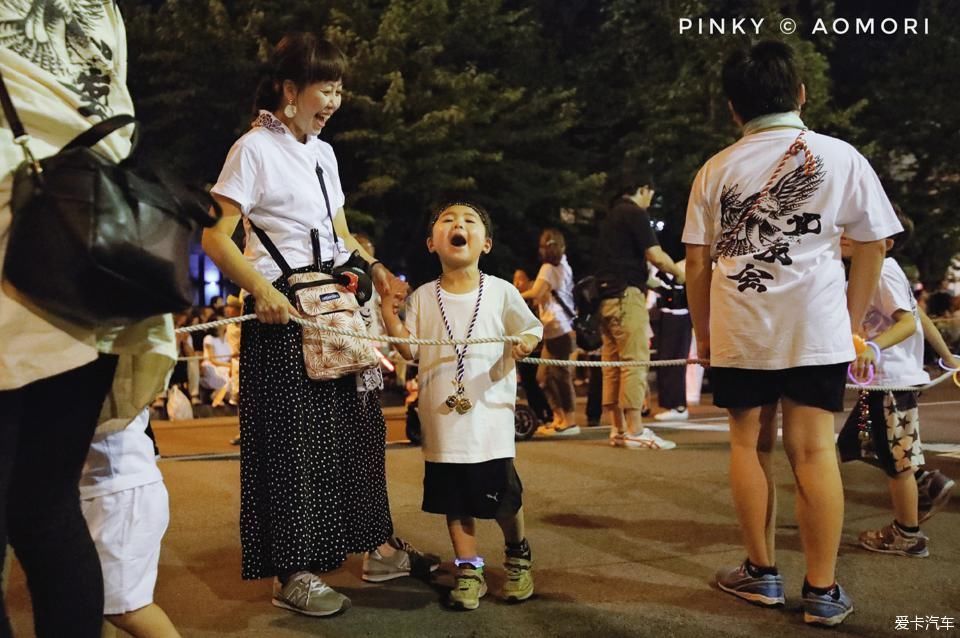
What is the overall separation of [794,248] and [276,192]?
5.89ft

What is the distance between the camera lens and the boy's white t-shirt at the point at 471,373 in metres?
3.51

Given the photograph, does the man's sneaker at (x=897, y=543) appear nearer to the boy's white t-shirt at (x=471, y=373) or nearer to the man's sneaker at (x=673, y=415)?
the boy's white t-shirt at (x=471, y=373)

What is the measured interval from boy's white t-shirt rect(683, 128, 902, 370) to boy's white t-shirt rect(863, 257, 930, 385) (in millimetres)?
896

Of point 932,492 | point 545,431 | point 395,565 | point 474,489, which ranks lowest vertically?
point 545,431

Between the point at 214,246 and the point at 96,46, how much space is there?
1.15 meters

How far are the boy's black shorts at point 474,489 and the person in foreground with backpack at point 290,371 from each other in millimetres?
306

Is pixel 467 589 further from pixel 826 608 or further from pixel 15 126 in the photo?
pixel 15 126

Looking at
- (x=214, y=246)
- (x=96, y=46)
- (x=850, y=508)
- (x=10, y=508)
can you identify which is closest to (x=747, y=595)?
(x=850, y=508)

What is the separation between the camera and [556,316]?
9070 millimetres

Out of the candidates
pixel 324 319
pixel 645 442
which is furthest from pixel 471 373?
pixel 645 442

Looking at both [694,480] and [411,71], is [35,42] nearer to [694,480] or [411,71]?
[694,480]

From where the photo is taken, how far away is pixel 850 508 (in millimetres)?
4898

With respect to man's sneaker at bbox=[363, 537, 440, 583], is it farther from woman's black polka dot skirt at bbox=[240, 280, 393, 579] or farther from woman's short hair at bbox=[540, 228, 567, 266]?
woman's short hair at bbox=[540, 228, 567, 266]

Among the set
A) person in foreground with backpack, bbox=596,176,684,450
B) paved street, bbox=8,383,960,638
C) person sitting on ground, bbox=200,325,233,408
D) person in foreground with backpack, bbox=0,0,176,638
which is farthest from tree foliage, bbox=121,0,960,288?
person in foreground with backpack, bbox=0,0,176,638
